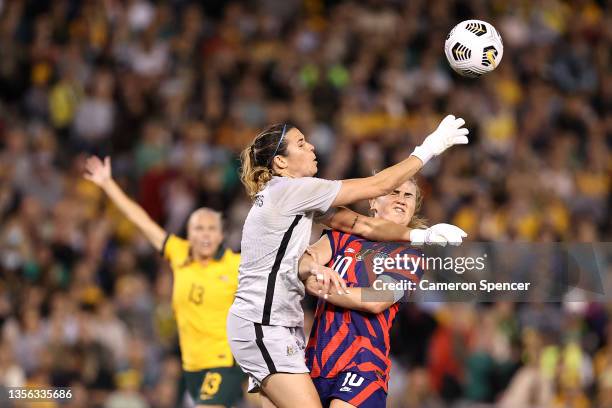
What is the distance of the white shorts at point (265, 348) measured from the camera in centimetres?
590

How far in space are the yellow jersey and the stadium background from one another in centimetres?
249

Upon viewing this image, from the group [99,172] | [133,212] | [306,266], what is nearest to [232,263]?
[133,212]

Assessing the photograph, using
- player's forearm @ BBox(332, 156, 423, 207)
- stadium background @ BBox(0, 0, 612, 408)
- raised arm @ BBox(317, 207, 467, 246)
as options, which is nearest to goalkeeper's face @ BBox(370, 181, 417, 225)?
raised arm @ BBox(317, 207, 467, 246)

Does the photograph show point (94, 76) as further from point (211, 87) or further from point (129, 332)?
point (129, 332)

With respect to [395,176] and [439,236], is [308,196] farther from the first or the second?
[439,236]

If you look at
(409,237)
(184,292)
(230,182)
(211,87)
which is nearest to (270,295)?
(409,237)

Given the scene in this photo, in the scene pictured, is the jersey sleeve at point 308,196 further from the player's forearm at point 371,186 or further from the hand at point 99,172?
the hand at point 99,172

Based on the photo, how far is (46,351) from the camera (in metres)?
10.9

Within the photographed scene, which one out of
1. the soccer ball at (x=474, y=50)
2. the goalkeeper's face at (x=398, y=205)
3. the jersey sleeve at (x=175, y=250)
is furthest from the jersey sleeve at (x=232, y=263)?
the soccer ball at (x=474, y=50)

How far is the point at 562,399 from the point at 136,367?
4.31 metres

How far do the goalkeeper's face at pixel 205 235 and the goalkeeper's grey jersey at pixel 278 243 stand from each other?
89.5 inches

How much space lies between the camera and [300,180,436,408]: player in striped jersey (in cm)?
604

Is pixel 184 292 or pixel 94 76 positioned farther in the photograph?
pixel 94 76

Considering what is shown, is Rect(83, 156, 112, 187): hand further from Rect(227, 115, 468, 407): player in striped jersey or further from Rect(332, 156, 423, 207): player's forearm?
Rect(332, 156, 423, 207): player's forearm
